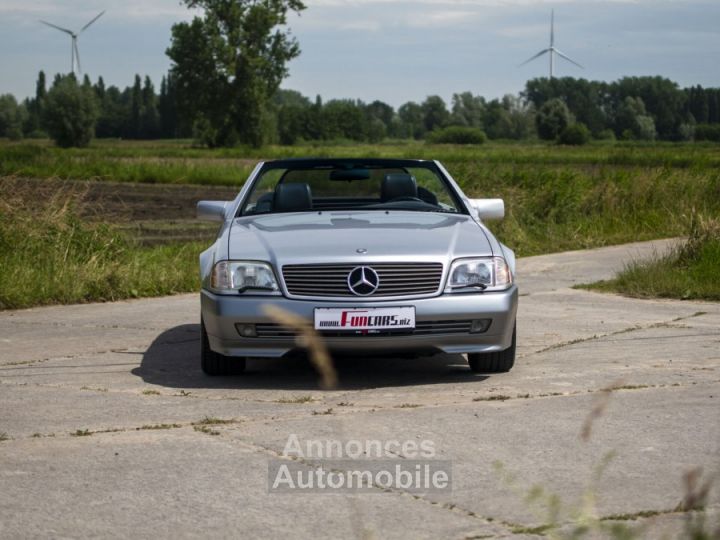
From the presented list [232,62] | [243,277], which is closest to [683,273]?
[243,277]

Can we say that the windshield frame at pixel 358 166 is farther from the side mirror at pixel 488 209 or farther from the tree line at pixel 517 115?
the tree line at pixel 517 115

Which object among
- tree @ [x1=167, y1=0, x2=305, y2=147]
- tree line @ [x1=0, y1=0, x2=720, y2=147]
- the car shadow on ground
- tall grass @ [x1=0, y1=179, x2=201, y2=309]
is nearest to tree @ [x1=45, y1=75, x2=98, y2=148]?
tree line @ [x1=0, y1=0, x2=720, y2=147]

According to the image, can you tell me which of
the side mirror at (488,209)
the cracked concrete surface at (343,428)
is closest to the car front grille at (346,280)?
the cracked concrete surface at (343,428)

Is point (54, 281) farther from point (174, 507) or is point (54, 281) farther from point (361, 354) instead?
point (174, 507)

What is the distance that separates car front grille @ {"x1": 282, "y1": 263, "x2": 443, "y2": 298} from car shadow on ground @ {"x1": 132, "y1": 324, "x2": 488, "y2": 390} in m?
0.59

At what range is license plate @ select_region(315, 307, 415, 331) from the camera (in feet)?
22.8

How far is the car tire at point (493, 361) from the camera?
751 centimetres

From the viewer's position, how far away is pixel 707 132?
158m

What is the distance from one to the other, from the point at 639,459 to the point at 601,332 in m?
4.36

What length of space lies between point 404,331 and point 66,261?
6578mm

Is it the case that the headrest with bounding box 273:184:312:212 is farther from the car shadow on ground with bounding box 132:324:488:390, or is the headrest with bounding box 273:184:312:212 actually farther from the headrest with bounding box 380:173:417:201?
the car shadow on ground with bounding box 132:324:488:390

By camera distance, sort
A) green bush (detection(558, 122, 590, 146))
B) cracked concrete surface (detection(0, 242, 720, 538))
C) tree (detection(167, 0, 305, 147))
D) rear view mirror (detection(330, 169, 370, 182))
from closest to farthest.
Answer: cracked concrete surface (detection(0, 242, 720, 538)), rear view mirror (detection(330, 169, 370, 182)), tree (detection(167, 0, 305, 147)), green bush (detection(558, 122, 590, 146))

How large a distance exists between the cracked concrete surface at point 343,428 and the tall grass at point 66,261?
5.99ft

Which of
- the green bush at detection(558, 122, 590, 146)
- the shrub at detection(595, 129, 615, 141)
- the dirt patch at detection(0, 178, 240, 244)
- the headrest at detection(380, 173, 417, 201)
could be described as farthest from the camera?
the shrub at detection(595, 129, 615, 141)
